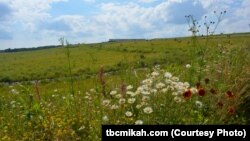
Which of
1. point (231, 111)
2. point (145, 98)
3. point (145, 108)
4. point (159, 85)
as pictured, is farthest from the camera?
point (159, 85)

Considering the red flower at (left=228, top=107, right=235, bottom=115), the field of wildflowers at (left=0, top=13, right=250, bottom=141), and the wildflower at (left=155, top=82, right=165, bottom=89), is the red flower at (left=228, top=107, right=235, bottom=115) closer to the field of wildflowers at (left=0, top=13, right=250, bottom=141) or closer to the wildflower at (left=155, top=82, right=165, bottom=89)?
the field of wildflowers at (left=0, top=13, right=250, bottom=141)

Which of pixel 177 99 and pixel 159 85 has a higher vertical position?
pixel 159 85

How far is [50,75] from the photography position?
5150 cm

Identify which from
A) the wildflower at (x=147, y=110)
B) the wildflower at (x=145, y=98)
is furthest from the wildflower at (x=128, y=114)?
the wildflower at (x=145, y=98)

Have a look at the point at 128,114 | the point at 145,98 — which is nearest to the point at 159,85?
the point at 145,98

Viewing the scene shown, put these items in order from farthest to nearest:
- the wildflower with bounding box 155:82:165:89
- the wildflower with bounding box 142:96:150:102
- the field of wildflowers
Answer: the wildflower with bounding box 155:82:165:89
the wildflower with bounding box 142:96:150:102
the field of wildflowers

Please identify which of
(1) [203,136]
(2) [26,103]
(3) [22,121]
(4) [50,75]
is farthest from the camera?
(4) [50,75]

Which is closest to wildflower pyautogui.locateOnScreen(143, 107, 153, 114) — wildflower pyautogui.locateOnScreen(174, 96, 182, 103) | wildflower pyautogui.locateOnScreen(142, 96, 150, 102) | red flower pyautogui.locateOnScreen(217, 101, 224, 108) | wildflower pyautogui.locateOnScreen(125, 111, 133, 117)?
wildflower pyautogui.locateOnScreen(125, 111, 133, 117)

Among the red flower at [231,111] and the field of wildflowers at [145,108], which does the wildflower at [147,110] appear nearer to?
the field of wildflowers at [145,108]

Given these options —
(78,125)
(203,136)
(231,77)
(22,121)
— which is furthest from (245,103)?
(22,121)

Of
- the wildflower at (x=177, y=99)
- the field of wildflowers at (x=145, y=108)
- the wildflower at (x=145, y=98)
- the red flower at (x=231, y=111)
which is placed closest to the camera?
the red flower at (x=231, y=111)

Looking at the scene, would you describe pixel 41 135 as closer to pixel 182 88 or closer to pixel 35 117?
pixel 35 117

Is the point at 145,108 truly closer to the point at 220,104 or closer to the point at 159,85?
the point at 159,85

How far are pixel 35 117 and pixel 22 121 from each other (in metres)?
0.77
